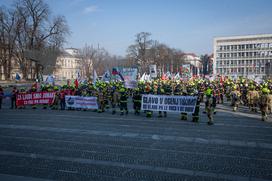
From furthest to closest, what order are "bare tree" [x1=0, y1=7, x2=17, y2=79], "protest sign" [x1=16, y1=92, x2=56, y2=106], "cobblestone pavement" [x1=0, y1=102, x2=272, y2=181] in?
"bare tree" [x1=0, y1=7, x2=17, y2=79]
"protest sign" [x1=16, y1=92, x2=56, y2=106]
"cobblestone pavement" [x1=0, y1=102, x2=272, y2=181]

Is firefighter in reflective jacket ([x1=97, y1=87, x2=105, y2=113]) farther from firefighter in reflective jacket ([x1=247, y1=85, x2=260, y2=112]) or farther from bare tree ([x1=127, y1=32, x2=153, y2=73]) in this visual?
bare tree ([x1=127, y1=32, x2=153, y2=73])

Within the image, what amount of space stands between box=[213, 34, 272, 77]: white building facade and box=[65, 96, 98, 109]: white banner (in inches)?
3600

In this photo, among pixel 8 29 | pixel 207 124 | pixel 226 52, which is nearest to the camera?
pixel 207 124

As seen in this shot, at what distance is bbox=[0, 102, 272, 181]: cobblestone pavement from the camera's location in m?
6.72

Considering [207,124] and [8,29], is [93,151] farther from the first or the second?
[8,29]

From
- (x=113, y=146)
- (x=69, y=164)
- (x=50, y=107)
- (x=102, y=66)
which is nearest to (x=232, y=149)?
(x=113, y=146)

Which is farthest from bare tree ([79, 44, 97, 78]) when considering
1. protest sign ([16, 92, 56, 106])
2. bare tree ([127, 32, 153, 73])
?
protest sign ([16, 92, 56, 106])

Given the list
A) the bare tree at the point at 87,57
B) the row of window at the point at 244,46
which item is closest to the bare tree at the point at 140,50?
the bare tree at the point at 87,57

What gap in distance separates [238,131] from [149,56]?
73.8m

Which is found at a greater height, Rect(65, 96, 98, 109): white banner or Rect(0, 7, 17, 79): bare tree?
Rect(0, 7, 17, 79): bare tree

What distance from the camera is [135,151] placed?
28.9 feet

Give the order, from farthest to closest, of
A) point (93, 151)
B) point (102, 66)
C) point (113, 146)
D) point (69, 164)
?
point (102, 66), point (113, 146), point (93, 151), point (69, 164)

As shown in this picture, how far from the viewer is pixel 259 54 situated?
103 meters

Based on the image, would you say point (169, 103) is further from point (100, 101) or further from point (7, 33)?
point (7, 33)
